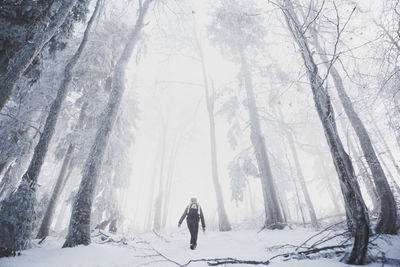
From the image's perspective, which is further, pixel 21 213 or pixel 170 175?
pixel 170 175

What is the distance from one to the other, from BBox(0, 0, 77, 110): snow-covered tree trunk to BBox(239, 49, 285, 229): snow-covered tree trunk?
8.33 metres

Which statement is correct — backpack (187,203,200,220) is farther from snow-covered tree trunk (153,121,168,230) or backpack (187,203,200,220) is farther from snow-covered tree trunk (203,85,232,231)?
snow-covered tree trunk (153,121,168,230)

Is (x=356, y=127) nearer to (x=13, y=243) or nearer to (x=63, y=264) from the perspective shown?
(x=63, y=264)

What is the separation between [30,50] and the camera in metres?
4.03

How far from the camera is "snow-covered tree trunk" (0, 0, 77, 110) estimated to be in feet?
12.3

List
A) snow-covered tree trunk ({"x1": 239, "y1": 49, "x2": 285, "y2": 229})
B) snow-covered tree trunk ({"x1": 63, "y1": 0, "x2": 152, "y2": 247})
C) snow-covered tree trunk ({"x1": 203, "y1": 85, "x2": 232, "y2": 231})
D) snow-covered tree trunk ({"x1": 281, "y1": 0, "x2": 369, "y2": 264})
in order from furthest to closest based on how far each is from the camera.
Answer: snow-covered tree trunk ({"x1": 203, "y1": 85, "x2": 232, "y2": 231})
snow-covered tree trunk ({"x1": 239, "y1": 49, "x2": 285, "y2": 229})
snow-covered tree trunk ({"x1": 63, "y1": 0, "x2": 152, "y2": 247})
snow-covered tree trunk ({"x1": 281, "y1": 0, "x2": 369, "y2": 264})

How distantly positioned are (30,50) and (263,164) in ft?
28.9

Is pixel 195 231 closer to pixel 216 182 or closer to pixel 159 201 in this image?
pixel 216 182

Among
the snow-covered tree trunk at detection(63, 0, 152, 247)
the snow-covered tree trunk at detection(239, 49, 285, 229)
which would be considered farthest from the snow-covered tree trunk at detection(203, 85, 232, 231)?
the snow-covered tree trunk at detection(63, 0, 152, 247)

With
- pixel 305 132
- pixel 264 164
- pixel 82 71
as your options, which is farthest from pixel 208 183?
pixel 82 71

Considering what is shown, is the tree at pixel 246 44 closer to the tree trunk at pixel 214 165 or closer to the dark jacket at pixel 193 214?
the tree trunk at pixel 214 165

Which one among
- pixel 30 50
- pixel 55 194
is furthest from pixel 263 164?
pixel 55 194

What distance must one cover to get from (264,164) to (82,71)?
10.4 meters

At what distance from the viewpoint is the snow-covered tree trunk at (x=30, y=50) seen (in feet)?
12.3
